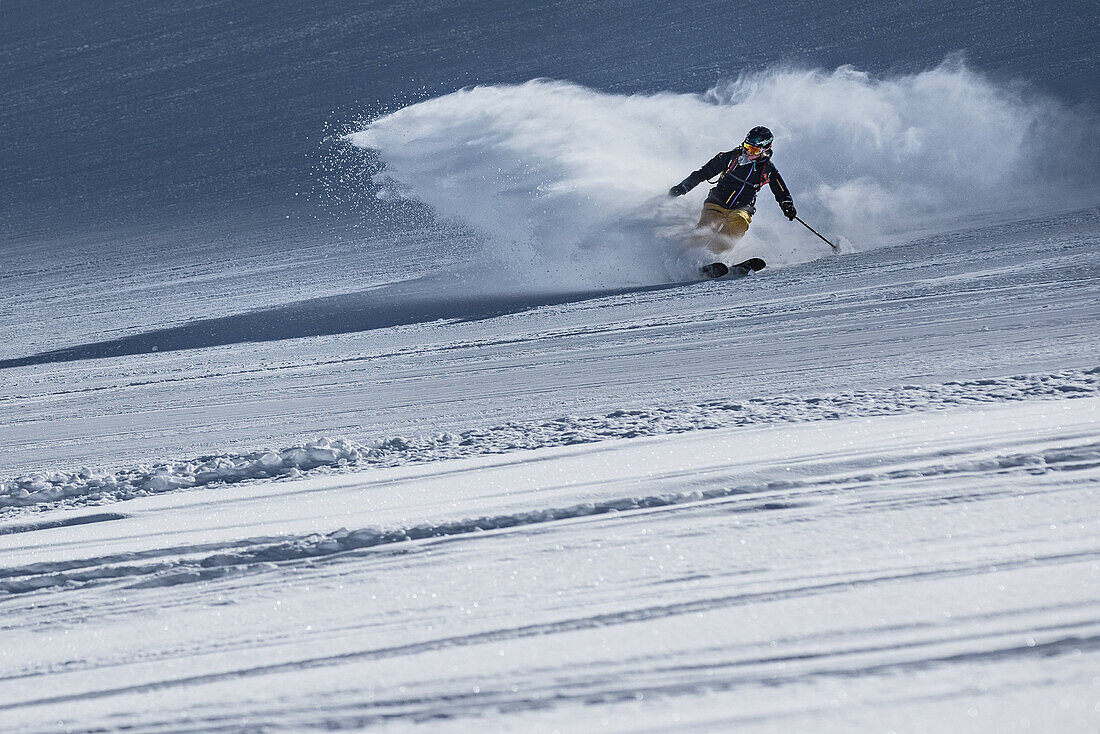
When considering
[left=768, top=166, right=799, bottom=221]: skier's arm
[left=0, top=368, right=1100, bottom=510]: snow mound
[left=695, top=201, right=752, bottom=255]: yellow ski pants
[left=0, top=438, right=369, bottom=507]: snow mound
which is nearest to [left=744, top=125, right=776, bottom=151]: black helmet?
[left=768, top=166, right=799, bottom=221]: skier's arm

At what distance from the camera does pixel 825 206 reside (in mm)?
9172

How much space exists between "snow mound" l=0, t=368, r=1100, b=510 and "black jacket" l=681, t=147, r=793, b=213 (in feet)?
13.1

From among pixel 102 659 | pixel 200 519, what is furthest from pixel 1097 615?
pixel 200 519

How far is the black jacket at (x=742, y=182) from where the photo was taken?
7.54 m

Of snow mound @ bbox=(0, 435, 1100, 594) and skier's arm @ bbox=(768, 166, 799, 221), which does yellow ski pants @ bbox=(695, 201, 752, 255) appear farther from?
snow mound @ bbox=(0, 435, 1100, 594)

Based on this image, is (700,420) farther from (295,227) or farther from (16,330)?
(295,227)

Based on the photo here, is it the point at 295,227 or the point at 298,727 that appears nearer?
the point at 298,727

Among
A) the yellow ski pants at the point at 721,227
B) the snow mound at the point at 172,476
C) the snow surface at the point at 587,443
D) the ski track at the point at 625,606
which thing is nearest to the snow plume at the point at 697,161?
the snow surface at the point at 587,443

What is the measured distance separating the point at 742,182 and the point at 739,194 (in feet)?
0.36

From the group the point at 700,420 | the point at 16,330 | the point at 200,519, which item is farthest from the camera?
the point at 16,330

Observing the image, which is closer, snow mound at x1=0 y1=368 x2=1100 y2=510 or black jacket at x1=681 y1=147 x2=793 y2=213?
snow mound at x1=0 y1=368 x2=1100 y2=510

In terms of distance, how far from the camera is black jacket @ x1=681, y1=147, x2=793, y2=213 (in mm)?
7543

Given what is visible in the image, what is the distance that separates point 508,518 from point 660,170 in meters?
7.29

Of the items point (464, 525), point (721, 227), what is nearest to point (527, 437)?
point (464, 525)
